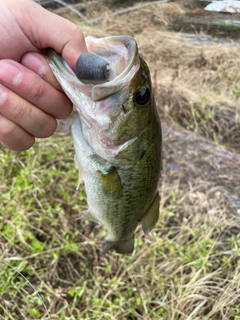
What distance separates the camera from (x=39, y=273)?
2.86 m

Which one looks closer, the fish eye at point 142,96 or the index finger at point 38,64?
the fish eye at point 142,96

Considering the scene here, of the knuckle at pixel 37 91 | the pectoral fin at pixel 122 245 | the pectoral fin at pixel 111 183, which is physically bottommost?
the pectoral fin at pixel 122 245

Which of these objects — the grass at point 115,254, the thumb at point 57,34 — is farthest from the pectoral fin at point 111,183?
the grass at point 115,254

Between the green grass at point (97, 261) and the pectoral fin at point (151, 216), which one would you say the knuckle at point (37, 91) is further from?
the green grass at point (97, 261)

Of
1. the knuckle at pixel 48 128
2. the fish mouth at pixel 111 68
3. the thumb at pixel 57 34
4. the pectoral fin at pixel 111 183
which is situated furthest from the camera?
the knuckle at pixel 48 128

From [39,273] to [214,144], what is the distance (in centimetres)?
243

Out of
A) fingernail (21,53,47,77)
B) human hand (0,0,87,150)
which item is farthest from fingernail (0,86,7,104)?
fingernail (21,53,47,77)

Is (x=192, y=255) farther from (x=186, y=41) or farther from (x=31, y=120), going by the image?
(x=186, y=41)

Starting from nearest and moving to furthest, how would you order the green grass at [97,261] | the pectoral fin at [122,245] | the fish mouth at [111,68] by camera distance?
1. the fish mouth at [111,68]
2. the pectoral fin at [122,245]
3. the green grass at [97,261]

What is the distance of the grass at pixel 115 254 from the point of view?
8.80 feet

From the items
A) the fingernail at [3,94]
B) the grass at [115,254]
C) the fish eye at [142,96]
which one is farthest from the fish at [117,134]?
the grass at [115,254]

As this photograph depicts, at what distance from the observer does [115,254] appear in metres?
3.02

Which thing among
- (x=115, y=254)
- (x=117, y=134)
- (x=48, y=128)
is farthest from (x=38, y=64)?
(x=115, y=254)

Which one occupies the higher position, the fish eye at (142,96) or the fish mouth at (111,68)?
the fish mouth at (111,68)
